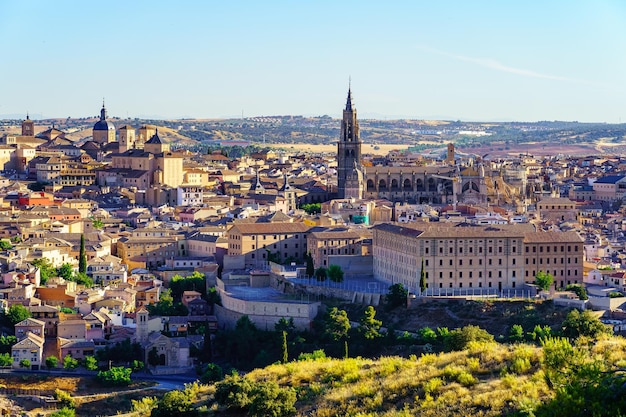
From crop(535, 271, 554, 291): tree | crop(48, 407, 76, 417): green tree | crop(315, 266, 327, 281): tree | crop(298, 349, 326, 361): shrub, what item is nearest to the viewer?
crop(48, 407, 76, 417): green tree

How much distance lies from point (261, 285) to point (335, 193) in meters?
27.8

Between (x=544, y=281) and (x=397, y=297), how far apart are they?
4439 mm

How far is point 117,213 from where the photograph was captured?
6038 cm

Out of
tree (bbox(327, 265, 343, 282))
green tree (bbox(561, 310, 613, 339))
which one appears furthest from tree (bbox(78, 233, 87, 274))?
green tree (bbox(561, 310, 613, 339))

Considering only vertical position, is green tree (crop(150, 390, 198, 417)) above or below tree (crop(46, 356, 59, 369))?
above

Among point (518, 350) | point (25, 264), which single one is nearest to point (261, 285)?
point (25, 264)

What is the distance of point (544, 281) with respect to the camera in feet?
125

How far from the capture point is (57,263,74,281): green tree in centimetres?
4456

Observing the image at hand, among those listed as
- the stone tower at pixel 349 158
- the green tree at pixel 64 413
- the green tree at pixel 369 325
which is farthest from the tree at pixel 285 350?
the stone tower at pixel 349 158

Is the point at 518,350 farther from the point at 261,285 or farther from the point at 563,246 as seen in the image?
the point at 261,285

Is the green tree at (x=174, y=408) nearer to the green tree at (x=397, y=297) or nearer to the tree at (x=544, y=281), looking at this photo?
the green tree at (x=397, y=297)

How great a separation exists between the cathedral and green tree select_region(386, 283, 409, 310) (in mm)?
27790

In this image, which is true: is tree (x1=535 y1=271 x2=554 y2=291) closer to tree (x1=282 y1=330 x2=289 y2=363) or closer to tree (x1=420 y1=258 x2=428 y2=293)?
tree (x1=420 y1=258 x2=428 y2=293)

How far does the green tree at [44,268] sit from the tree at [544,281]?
16484 millimetres
